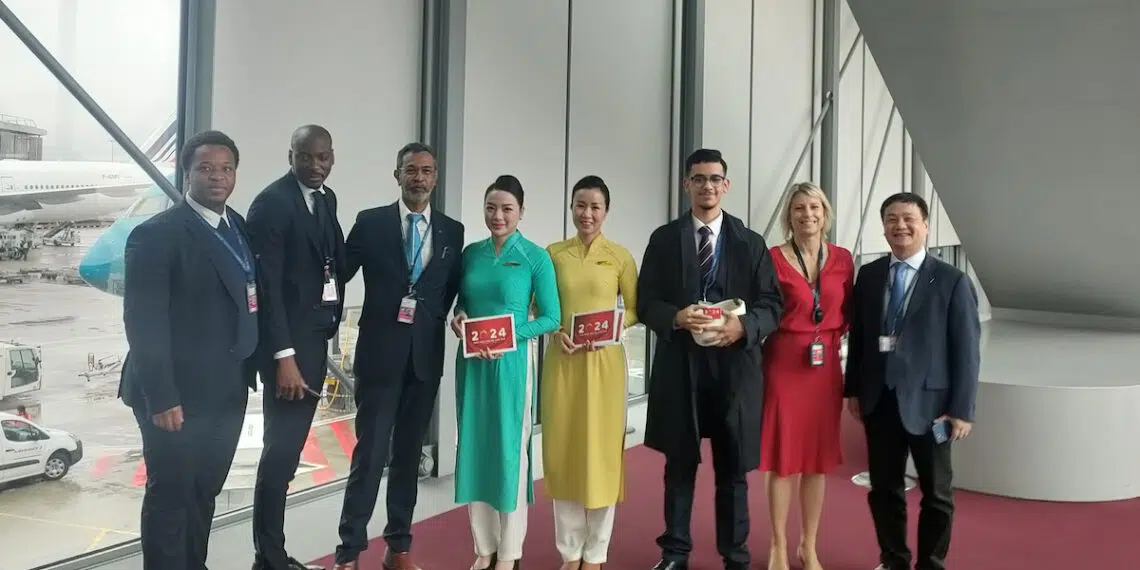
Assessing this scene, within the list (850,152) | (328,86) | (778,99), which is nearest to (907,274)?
(328,86)

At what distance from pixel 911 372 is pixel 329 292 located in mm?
1995

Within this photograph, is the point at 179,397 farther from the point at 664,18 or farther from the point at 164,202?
the point at 664,18

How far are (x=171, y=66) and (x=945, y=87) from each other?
4242 mm

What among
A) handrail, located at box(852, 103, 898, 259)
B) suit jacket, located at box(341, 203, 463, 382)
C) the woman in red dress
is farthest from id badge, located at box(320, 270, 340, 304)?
handrail, located at box(852, 103, 898, 259)

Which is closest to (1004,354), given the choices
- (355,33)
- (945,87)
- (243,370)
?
(945,87)

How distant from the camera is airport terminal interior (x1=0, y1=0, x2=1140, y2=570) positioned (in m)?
3.19

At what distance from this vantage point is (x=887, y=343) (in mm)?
3055

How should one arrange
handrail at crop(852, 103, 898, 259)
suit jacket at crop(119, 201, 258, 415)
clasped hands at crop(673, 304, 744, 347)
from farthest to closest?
handrail at crop(852, 103, 898, 259) → clasped hands at crop(673, 304, 744, 347) → suit jacket at crop(119, 201, 258, 415)

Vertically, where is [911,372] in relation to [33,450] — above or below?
above

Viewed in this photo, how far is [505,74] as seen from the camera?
5.19m

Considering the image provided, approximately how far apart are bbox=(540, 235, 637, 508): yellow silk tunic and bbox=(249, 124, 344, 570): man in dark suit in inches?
32.1

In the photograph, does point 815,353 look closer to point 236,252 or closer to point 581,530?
point 581,530

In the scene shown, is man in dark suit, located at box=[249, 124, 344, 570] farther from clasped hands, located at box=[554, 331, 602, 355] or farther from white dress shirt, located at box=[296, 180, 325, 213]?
clasped hands, located at box=[554, 331, 602, 355]

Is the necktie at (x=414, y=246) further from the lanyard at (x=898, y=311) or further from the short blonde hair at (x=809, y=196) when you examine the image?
the lanyard at (x=898, y=311)
